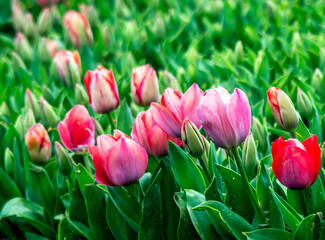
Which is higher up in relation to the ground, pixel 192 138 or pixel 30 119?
pixel 192 138

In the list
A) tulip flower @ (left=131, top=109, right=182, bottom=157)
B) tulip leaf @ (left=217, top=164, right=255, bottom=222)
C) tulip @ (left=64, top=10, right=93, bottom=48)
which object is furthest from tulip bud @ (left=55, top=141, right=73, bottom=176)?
tulip @ (left=64, top=10, right=93, bottom=48)

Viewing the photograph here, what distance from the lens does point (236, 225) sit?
4.52ft

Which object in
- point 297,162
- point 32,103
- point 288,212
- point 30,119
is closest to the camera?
point 297,162

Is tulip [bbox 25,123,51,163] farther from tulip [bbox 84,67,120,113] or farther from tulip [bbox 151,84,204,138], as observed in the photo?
tulip [bbox 151,84,204,138]

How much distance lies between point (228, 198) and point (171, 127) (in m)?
0.24

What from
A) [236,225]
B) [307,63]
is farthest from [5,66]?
[236,225]

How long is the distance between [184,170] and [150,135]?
0.44 ft

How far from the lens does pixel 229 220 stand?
4.48 ft

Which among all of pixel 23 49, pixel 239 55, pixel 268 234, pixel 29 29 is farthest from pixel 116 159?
pixel 29 29

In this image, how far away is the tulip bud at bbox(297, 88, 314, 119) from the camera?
1816mm

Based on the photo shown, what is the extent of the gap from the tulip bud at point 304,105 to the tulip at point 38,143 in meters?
0.85

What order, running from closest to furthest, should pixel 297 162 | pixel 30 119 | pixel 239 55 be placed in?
pixel 297 162 → pixel 30 119 → pixel 239 55

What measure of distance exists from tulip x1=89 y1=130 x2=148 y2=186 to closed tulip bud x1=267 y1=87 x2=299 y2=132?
38 cm

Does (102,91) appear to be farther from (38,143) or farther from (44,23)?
(44,23)
